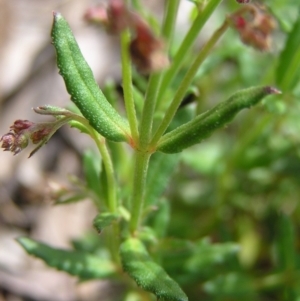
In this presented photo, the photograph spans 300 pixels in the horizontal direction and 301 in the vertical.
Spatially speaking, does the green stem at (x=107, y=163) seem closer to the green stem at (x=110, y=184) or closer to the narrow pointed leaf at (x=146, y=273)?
the green stem at (x=110, y=184)

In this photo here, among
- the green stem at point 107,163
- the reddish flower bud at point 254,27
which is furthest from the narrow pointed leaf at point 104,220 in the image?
the reddish flower bud at point 254,27

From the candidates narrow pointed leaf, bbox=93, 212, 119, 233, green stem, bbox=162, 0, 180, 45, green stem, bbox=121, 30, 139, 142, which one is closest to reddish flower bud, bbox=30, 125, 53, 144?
green stem, bbox=121, 30, 139, 142

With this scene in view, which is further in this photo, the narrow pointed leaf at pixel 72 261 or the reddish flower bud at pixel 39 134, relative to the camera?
the narrow pointed leaf at pixel 72 261

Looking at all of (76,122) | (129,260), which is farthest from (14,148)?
(129,260)

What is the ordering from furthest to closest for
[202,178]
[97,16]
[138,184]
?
[202,178]
[97,16]
[138,184]

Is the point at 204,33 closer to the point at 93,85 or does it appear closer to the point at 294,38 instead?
the point at 294,38

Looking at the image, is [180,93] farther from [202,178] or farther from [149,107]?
[202,178]

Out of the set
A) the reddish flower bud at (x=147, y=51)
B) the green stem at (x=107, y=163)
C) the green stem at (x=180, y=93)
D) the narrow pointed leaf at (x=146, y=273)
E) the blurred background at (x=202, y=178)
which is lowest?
the blurred background at (x=202, y=178)

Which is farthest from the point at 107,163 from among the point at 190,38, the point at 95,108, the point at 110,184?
the point at 190,38
